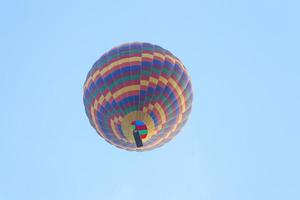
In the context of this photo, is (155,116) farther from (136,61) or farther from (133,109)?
(136,61)

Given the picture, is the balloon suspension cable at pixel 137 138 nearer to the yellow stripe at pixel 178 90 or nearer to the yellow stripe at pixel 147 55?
the yellow stripe at pixel 178 90

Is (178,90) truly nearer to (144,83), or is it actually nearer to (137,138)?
(144,83)

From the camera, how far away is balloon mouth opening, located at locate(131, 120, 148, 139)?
1209 inches

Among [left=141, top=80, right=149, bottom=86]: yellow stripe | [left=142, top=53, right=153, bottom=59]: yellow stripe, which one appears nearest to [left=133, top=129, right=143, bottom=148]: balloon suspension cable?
[left=141, top=80, right=149, bottom=86]: yellow stripe

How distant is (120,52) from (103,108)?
3.57 m

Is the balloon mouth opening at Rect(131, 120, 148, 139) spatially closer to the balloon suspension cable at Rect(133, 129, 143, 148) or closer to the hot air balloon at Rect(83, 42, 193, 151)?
the hot air balloon at Rect(83, 42, 193, 151)

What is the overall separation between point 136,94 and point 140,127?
2.01 m

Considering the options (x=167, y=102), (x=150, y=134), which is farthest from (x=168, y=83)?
(x=150, y=134)

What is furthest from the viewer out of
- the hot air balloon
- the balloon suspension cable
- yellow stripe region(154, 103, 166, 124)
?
yellow stripe region(154, 103, 166, 124)

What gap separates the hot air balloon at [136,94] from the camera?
101 ft

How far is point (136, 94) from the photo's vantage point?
30.7m

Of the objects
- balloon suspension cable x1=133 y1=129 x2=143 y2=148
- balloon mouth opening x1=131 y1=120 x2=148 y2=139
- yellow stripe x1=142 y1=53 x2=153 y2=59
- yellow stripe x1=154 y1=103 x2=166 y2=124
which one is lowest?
balloon suspension cable x1=133 y1=129 x2=143 y2=148

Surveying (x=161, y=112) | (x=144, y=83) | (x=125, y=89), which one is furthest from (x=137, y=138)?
(x=144, y=83)

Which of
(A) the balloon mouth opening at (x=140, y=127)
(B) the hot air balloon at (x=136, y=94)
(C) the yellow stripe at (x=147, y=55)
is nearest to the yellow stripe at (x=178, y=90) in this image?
(B) the hot air balloon at (x=136, y=94)
